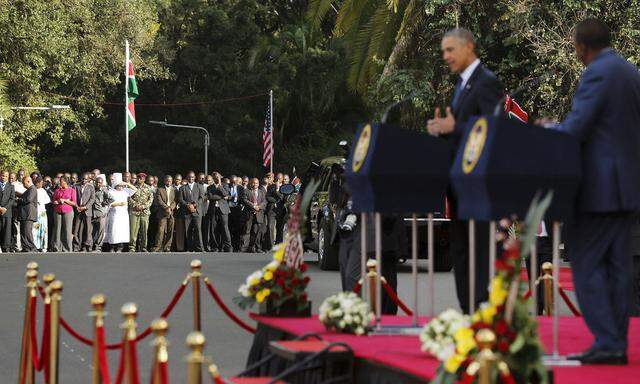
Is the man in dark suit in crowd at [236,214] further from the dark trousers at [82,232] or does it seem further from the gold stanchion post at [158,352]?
the gold stanchion post at [158,352]

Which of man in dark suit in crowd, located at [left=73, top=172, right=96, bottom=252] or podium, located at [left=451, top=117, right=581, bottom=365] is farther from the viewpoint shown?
man in dark suit in crowd, located at [left=73, top=172, right=96, bottom=252]

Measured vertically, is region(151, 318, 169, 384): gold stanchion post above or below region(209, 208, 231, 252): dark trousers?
below

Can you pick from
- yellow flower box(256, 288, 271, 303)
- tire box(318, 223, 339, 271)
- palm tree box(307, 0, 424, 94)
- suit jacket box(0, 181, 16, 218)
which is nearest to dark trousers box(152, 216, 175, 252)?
suit jacket box(0, 181, 16, 218)

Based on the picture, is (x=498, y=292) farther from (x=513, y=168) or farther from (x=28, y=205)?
(x=28, y=205)

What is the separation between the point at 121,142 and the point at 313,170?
2089 inches

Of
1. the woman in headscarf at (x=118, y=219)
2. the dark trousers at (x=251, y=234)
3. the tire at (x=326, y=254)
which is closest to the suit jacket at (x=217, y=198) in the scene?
the dark trousers at (x=251, y=234)

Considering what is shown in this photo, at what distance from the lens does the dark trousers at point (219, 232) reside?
115 feet

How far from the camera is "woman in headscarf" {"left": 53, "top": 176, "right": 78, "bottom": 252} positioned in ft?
109

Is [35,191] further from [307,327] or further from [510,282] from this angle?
[510,282]

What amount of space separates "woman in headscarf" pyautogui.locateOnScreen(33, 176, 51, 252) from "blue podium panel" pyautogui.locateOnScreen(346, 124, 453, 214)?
84.7 feet

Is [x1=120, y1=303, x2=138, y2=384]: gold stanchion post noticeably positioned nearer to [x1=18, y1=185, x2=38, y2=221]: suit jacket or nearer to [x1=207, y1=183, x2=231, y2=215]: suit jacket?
[x1=18, y1=185, x2=38, y2=221]: suit jacket

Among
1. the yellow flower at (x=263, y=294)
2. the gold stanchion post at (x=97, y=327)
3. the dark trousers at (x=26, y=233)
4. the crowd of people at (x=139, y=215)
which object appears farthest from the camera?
the crowd of people at (x=139, y=215)

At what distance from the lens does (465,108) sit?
8.84m

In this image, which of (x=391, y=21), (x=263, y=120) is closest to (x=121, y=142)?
(x=263, y=120)
